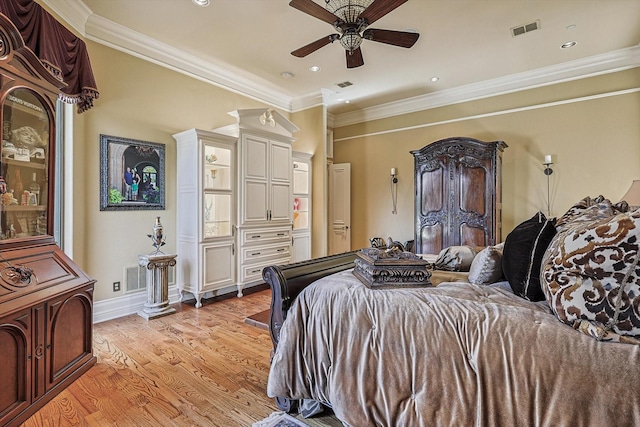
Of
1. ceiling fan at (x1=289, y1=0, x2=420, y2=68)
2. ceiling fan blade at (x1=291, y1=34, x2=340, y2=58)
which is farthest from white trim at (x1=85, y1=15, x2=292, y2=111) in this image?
ceiling fan at (x1=289, y1=0, x2=420, y2=68)

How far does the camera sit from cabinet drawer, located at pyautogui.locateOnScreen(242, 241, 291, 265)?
4363mm

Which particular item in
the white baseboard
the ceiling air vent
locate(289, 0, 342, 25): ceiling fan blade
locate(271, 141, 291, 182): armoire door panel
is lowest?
the white baseboard

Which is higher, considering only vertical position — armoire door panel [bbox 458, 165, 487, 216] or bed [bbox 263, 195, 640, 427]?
armoire door panel [bbox 458, 165, 487, 216]

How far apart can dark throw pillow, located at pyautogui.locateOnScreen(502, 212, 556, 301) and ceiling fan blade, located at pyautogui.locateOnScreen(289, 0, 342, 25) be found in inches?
84.3

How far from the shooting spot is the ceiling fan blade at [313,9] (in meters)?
2.35

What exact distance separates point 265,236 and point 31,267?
2.82m

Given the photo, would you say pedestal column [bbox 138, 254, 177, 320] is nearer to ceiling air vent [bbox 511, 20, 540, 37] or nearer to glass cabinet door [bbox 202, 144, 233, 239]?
glass cabinet door [bbox 202, 144, 233, 239]

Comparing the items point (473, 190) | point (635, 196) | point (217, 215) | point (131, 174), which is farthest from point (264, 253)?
point (635, 196)

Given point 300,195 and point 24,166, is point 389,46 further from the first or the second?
point 24,166

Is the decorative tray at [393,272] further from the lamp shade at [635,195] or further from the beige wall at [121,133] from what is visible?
the beige wall at [121,133]

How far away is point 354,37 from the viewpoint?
2666 mm

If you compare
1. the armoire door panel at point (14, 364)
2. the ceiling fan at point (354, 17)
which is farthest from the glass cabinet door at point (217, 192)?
the armoire door panel at point (14, 364)

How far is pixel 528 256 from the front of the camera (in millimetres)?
1571

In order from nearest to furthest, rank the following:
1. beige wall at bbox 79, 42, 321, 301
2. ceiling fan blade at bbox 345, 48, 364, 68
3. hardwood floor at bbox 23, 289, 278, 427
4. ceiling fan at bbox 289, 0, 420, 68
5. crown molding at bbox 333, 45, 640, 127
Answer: hardwood floor at bbox 23, 289, 278, 427 < ceiling fan at bbox 289, 0, 420, 68 < ceiling fan blade at bbox 345, 48, 364, 68 < beige wall at bbox 79, 42, 321, 301 < crown molding at bbox 333, 45, 640, 127
